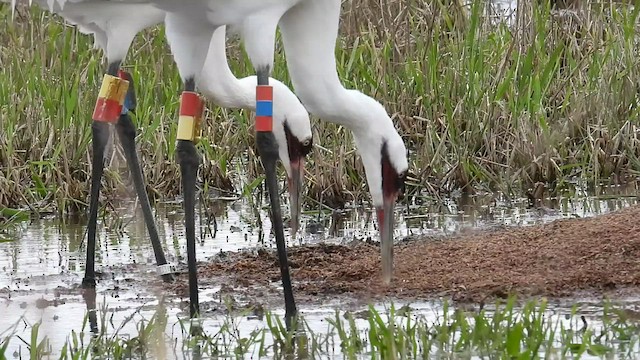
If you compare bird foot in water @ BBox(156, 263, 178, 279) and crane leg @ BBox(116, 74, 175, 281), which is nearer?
bird foot in water @ BBox(156, 263, 178, 279)

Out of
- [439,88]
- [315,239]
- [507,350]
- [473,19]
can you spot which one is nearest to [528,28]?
[473,19]

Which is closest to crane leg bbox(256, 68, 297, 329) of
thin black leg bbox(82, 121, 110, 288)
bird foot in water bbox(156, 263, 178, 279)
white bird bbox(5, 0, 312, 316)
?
white bird bbox(5, 0, 312, 316)

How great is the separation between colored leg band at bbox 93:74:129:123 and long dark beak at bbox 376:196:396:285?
129 centimetres

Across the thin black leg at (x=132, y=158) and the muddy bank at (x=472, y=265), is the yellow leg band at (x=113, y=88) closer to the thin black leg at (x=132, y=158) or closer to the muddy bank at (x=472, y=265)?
the thin black leg at (x=132, y=158)

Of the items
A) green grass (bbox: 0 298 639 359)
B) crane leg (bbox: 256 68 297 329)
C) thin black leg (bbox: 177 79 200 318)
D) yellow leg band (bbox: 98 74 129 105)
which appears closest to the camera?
green grass (bbox: 0 298 639 359)

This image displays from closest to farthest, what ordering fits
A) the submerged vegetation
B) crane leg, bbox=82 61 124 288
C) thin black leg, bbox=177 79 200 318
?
thin black leg, bbox=177 79 200 318
crane leg, bbox=82 61 124 288
the submerged vegetation

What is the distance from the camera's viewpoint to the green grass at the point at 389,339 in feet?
14.8

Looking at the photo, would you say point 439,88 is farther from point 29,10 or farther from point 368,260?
point 29,10

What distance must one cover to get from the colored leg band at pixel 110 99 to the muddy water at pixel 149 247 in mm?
678

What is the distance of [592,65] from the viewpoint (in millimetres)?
8656

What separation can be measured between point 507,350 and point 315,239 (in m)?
2.77

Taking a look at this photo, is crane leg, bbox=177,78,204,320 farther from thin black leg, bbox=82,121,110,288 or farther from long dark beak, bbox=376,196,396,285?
long dark beak, bbox=376,196,396,285

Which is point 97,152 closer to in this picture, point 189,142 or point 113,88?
point 113,88

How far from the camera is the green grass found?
450 centimetres
